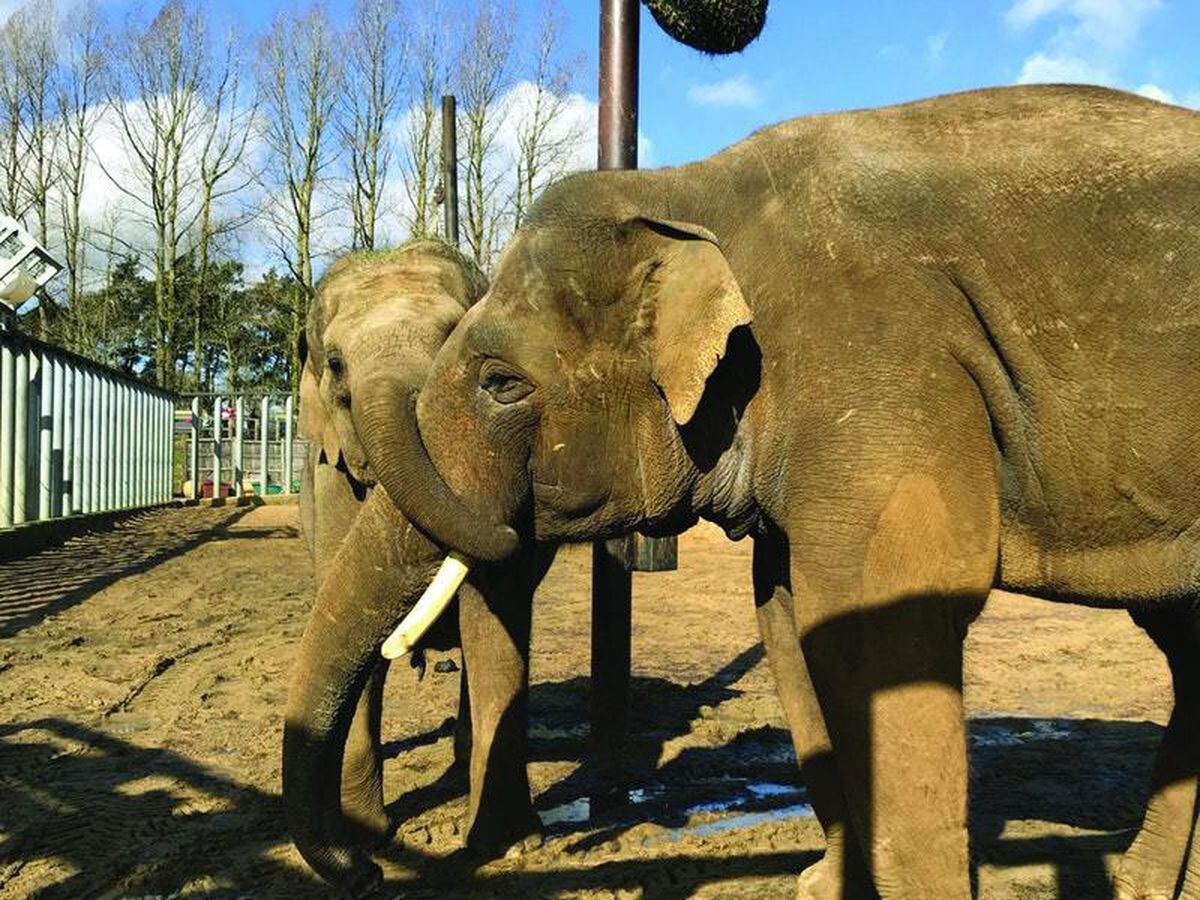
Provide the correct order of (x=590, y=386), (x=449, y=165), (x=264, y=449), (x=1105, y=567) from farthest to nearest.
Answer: (x=264, y=449), (x=449, y=165), (x=590, y=386), (x=1105, y=567)

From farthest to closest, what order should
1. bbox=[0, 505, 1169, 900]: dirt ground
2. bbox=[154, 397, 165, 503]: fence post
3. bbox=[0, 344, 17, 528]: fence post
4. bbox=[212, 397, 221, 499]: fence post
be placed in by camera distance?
bbox=[212, 397, 221, 499]: fence post, bbox=[154, 397, 165, 503]: fence post, bbox=[0, 344, 17, 528]: fence post, bbox=[0, 505, 1169, 900]: dirt ground

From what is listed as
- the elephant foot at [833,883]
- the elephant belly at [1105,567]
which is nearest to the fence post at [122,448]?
the elephant foot at [833,883]

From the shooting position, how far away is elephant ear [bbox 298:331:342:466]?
16.7ft

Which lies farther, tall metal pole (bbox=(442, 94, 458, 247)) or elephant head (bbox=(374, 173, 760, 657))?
tall metal pole (bbox=(442, 94, 458, 247))

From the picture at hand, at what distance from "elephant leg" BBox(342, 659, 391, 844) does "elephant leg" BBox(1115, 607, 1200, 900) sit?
8.50 feet

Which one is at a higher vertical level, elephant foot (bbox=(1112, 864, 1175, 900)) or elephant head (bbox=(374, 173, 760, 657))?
elephant head (bbox=(374, 173, 760, 657))

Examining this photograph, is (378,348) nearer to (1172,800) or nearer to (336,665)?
(336,665)

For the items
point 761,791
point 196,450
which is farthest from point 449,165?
point 196,450

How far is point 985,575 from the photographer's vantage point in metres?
2.70

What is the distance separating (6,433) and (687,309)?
12.6m

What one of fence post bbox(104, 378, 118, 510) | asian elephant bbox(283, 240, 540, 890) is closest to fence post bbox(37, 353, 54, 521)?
fence post bbox(104, 378, 118, 510)

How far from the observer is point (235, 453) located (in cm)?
2706

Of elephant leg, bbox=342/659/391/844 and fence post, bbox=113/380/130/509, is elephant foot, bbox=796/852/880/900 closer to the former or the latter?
elephant leg, bbox=342/659/391/844

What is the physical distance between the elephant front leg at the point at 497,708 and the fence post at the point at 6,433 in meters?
10.9
